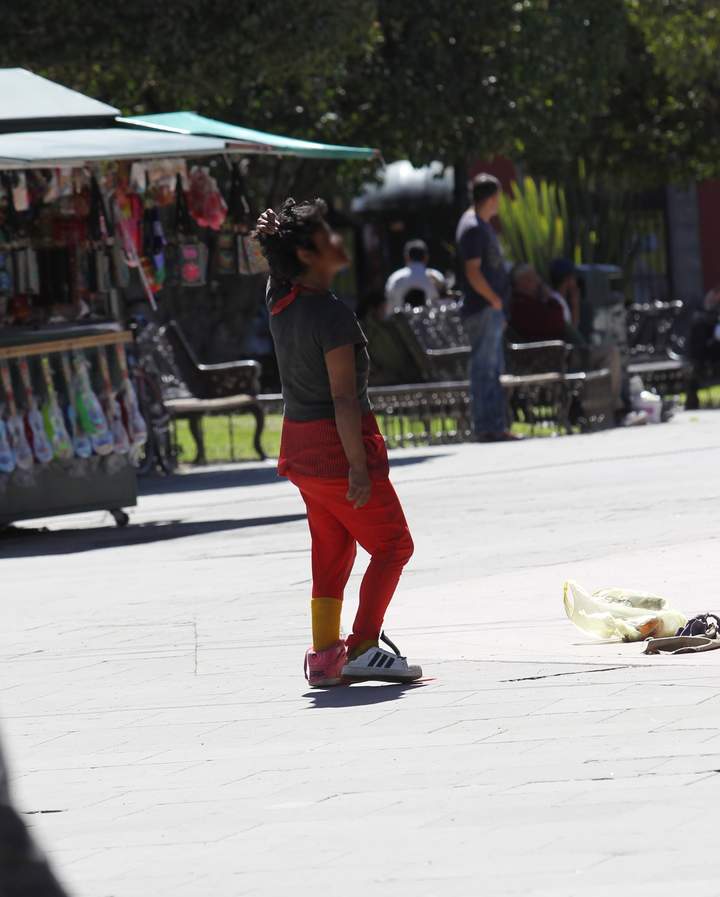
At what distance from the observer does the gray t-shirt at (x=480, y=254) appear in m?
16.3

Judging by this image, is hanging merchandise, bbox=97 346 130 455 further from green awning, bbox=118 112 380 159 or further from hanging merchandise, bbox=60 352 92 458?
green awning, bbox=118 112 380 159

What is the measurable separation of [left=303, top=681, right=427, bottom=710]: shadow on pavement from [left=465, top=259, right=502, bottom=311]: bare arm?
969cm

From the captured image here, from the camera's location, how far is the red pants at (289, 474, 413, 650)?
22.1ft

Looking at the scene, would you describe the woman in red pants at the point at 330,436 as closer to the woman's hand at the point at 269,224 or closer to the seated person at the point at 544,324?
the woman's hand at the point at 269,224

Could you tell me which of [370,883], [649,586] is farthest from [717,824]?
[649,586]

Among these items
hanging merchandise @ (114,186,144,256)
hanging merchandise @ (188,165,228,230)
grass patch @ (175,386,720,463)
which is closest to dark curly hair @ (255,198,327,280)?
hanging merchandise @ (114,186,144,256)

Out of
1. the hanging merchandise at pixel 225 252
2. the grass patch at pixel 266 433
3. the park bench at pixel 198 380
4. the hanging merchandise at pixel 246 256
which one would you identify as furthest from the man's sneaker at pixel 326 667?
the grass patch at pixel 266 433

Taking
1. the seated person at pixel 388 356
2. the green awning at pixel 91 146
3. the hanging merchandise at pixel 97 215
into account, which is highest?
the green awning at pixel 91 146

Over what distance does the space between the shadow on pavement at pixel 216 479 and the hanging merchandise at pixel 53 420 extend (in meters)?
2.84

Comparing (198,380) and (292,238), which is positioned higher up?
(292,238)

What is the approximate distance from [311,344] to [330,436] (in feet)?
0.99

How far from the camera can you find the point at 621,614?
7270mm

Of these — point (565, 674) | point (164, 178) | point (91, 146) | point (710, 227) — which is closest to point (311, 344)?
point (565, 674)

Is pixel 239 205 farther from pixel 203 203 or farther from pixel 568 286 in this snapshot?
pixel 568 286
